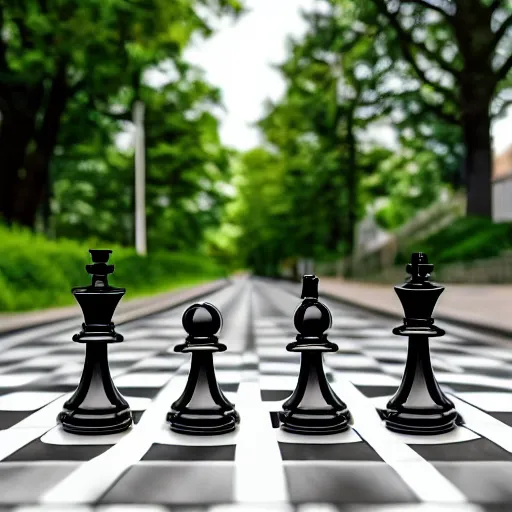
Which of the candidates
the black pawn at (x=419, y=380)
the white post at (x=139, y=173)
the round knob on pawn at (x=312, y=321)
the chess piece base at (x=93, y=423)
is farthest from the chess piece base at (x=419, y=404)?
the white post at (x=139, y=173)

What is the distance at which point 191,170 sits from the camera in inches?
1197

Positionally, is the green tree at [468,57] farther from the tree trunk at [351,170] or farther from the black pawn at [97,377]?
the black pawn at [97,377]

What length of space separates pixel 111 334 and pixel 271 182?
50.6 m

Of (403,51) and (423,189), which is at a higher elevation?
(403,51)

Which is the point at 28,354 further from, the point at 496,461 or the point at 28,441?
the point at 496,461

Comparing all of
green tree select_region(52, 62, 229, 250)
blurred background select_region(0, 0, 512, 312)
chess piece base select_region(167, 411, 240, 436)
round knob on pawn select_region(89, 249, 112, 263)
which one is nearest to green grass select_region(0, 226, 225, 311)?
blurred background select_region(0, 0, 512, 312)

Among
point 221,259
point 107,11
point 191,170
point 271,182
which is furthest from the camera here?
point 221,259

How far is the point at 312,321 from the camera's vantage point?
3654mm

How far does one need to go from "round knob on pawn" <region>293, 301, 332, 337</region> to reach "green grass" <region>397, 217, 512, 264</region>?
861 inches

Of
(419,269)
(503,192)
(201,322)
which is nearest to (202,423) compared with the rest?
(201,322)

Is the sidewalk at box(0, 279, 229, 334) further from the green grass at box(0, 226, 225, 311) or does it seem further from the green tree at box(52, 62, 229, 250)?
the green tree at box(52, 62, 229, 250)

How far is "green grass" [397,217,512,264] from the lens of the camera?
79.6 ft

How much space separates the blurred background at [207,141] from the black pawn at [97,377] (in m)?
8.66

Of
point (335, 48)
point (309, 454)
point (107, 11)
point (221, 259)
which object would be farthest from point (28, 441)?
point (221, 259)
